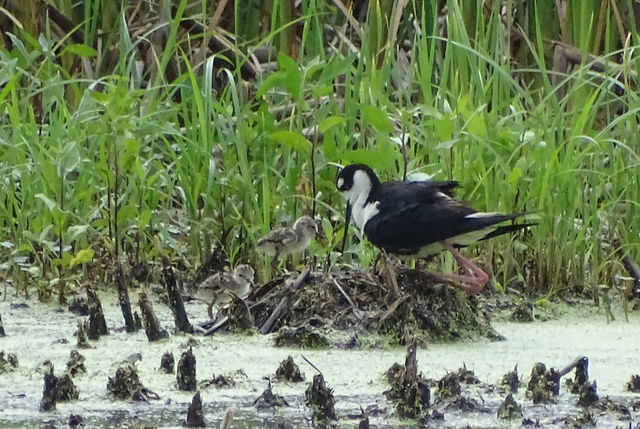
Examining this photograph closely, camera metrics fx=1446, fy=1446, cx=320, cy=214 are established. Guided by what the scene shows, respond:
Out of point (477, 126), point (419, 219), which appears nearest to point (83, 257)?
point (419, 219)

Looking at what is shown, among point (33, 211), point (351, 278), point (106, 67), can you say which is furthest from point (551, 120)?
point (106, 67)

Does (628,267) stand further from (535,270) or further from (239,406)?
(239,406)

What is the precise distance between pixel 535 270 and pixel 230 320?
54.6 inches

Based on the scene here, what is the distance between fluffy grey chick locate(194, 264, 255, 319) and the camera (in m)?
4.69

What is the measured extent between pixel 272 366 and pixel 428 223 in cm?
83

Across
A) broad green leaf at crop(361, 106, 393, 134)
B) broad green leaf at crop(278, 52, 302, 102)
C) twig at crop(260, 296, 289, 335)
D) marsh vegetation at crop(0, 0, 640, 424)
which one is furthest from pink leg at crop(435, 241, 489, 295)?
broad green leaf at crop(278, 52, 302, 102)

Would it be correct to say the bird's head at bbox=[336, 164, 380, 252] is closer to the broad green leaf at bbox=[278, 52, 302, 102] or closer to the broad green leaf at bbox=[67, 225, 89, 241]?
the broad green leaf at bbox=[278, 52, 302, 102]

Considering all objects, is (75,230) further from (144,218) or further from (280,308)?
(280,308)

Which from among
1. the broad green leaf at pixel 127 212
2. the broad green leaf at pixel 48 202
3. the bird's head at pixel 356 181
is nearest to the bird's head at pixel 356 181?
the bird's head at pixel 356 181

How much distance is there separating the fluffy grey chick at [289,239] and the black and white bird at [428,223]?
230 millimetres

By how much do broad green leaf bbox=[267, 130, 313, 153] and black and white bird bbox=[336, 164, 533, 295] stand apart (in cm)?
65

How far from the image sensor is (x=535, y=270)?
5.37 m

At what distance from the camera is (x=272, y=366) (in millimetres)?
4082

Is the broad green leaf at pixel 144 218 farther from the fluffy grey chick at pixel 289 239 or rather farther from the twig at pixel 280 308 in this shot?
the twig at pixel 280 308
